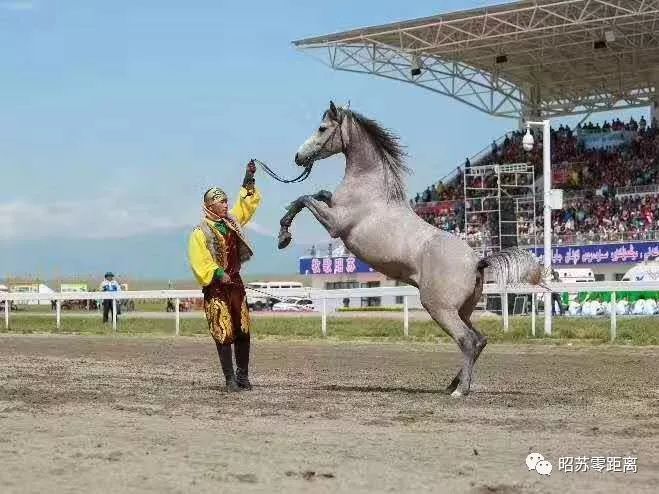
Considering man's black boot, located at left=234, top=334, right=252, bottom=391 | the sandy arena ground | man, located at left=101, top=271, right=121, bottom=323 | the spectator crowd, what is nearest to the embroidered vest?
man's black boot, located at left=234, top=334, right=252, bottom=391

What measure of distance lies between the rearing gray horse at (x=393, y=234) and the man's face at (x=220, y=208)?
688 millimetres

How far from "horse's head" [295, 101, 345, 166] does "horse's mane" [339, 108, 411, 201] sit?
0.36 ft

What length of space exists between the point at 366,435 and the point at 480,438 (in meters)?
0.72

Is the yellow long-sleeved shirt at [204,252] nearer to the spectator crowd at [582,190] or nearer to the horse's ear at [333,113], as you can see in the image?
the horse's ear at [333,113]

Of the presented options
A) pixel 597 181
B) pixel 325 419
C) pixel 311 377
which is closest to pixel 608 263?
pixel 597 181

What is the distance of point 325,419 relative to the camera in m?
7.29

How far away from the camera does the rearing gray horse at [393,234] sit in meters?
9.40

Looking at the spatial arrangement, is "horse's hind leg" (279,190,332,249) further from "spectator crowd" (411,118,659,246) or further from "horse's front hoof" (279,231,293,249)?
"spectator crowd" (411,118,659,246)

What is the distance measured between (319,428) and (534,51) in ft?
131

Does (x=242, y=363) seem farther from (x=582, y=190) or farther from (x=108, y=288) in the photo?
(x=582, y=190)

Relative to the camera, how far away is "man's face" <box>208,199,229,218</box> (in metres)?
9.48

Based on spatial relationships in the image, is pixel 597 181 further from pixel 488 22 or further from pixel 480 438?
pixel 480 438

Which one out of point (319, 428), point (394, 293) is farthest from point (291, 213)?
point (394, 293)

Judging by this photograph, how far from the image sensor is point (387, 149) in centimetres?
1008
